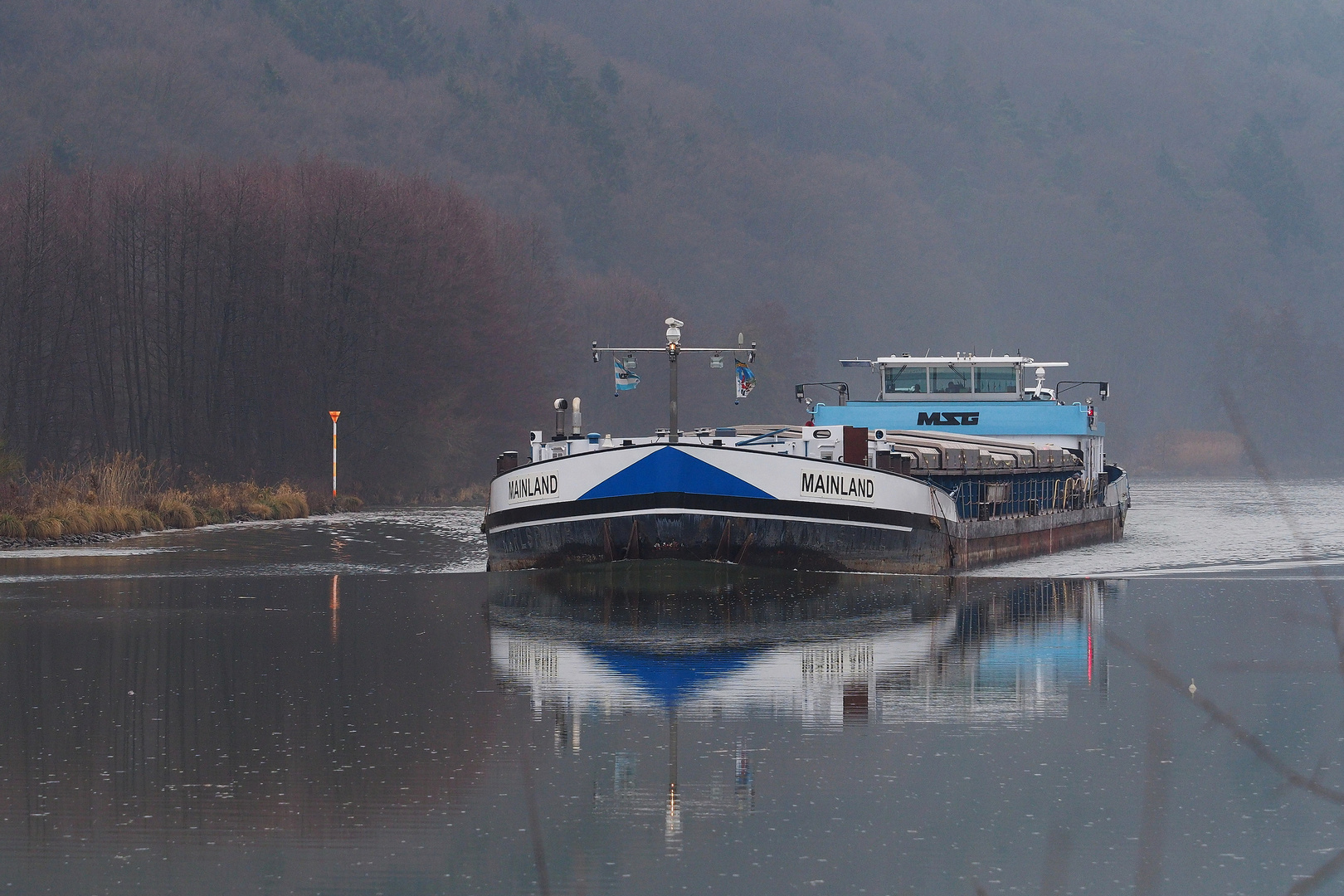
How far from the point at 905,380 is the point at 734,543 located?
1434 cm

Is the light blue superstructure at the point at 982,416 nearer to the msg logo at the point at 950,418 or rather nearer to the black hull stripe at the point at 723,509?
the msg logo at the point at 950,418

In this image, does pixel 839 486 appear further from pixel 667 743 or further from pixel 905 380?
pixel 905 380

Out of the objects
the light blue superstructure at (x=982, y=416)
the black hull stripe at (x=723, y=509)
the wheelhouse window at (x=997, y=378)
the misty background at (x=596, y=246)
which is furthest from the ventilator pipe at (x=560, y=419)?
the misty background at (x=596, y=246)

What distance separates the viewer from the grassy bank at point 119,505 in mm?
31578

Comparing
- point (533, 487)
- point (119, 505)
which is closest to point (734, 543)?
point (533, 487)

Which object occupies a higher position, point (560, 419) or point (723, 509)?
point (560, 419)

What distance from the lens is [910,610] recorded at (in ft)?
63.5

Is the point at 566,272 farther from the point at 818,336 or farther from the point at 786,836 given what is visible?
the point at 786,836

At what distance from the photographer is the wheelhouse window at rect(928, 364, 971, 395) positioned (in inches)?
1446

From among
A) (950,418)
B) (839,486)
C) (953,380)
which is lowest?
(839,486)

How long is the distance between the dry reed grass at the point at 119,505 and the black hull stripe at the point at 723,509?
11158 millimetres

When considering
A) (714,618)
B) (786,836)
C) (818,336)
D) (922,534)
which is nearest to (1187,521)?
(922,534)

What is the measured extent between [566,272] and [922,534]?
104699 millimetres

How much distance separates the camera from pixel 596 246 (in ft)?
499
